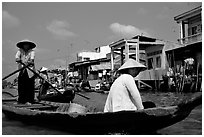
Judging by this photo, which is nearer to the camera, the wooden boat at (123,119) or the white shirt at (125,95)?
the wooden boat at (123,119)

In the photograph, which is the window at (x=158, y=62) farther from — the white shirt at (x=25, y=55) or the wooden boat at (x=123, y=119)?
the wooden boat at (x=123, y=119)

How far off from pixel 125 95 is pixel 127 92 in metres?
0.04

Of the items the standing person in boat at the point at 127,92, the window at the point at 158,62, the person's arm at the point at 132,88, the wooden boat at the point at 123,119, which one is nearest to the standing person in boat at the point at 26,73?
the wooden boat at the point at 123,119

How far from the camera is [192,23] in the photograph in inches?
618

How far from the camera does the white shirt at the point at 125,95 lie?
129 inches

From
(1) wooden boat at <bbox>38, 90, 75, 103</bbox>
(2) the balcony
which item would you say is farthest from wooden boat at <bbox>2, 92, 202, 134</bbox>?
(2) the balcony

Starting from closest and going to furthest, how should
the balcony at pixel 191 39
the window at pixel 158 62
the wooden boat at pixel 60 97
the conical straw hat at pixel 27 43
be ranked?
the conical straw hat at pixel 27 43 < the wooden boat at pixel 60 97 < the balcony at pixel 191 39 < the window at pixel 158 62

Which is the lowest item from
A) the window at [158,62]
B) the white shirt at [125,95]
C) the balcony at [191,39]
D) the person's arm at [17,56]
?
the white shirt at [125,95]

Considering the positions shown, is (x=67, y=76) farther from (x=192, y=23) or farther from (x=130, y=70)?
(x=130, y=70)

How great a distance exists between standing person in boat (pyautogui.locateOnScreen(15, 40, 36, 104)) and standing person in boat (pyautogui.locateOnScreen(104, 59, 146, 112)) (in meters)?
2.33

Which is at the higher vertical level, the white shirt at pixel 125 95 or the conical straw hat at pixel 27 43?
the conical straw hat at pixel 27 43

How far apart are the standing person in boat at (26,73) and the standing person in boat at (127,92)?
7.66ft

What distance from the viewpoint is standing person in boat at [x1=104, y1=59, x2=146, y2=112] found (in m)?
3.27

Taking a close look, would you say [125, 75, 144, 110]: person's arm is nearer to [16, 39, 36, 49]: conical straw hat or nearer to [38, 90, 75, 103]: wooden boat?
[16, 39, 36, 49]: conical straw hat
